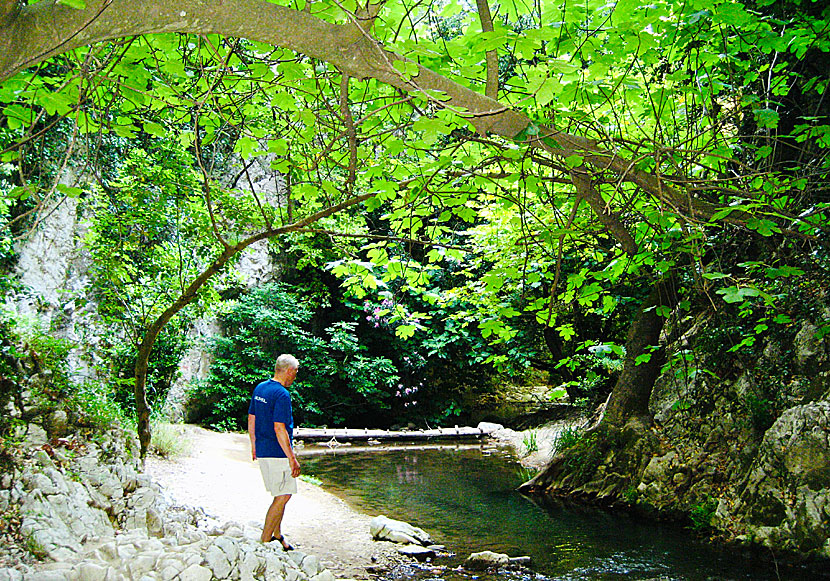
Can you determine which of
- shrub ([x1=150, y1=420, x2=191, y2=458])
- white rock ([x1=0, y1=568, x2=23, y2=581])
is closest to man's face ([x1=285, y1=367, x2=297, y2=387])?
white rock ([x1=0, y1=568, x2=23, y2=581])

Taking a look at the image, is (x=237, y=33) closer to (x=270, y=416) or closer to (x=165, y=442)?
(x=270, y=416)

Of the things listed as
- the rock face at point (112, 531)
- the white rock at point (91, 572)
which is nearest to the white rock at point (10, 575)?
the rock face at point (112, 531)

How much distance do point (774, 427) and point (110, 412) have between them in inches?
243

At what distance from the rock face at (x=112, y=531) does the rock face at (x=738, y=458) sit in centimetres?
319

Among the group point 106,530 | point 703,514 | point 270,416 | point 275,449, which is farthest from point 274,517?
point 703,514

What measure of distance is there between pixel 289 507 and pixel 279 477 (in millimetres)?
2147

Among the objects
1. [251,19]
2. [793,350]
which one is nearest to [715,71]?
[793,350]

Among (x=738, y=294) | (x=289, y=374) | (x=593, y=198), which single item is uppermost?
(x=593, y=198)

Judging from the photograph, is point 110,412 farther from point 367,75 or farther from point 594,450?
point 594,450

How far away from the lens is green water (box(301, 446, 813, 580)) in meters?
5.07

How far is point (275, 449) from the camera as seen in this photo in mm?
4512

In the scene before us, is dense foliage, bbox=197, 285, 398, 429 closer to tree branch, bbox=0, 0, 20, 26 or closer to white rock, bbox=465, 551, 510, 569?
white rock, bbox=465, 551, 510, 569

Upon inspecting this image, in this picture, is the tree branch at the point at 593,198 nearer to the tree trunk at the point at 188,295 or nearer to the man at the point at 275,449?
the tree trunk at the point at 188,295

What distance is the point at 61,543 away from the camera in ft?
10.5
